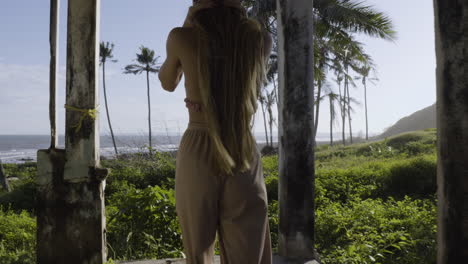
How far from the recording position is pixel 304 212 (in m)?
2.95

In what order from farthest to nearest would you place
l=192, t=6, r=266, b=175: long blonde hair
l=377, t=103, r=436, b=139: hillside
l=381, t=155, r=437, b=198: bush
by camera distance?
l=377, t=103, r=436, b=139: hillside → l=381, t=155, r=437, b=198: bush → l=192, t=6, r=266, b=175: long blonde hair

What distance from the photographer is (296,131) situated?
9.66 feet

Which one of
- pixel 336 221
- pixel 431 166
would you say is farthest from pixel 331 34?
pixel 336 221

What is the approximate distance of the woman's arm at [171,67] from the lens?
1456mm

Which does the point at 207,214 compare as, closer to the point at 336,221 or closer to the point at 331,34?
the point at 336,221

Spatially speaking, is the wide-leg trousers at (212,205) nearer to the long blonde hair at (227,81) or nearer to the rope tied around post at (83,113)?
the long blonde hair at (227,81)

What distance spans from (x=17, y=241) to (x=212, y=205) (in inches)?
173

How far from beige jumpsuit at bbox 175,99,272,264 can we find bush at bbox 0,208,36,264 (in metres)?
2.68

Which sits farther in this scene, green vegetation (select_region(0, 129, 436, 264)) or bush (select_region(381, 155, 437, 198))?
bush (select_region(381, 155, 437, 198))

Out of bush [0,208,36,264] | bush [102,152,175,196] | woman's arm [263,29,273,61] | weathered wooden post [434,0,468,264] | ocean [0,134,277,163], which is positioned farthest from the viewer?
ocean [0,134,277,163]

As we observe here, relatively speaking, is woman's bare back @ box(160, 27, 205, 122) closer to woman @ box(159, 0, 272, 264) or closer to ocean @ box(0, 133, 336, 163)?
woman @ box(159, 0, 272, 264)

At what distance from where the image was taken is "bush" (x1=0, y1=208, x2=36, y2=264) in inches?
135

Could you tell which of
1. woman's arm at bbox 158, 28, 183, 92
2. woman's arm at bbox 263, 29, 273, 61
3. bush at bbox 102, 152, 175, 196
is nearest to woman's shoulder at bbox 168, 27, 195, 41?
woman's arm at bbox 158, 28, 183, 92

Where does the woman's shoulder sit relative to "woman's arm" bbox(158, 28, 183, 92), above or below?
above
